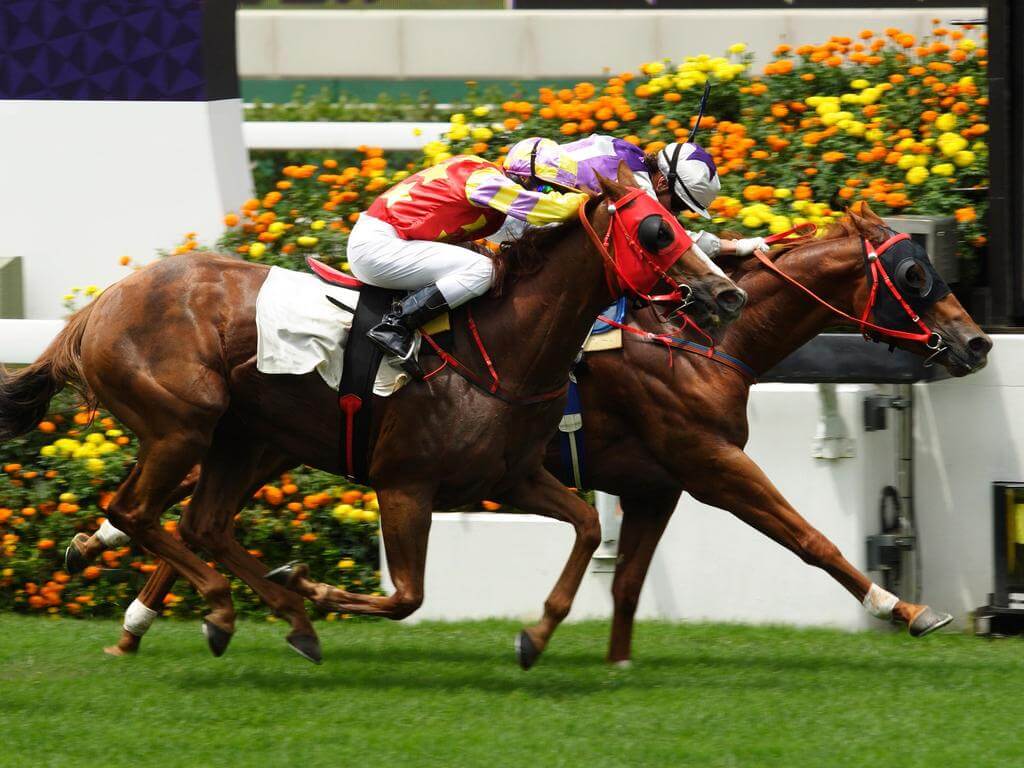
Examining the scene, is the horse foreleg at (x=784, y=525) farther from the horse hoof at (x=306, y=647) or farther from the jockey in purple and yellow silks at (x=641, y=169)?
the horse hoof at (x=306, y=647)

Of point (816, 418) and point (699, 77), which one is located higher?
point (699, 77)

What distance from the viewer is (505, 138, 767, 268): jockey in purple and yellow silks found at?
21.1ft

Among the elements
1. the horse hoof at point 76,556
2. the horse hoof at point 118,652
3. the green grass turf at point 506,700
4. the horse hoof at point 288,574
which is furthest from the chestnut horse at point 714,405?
the horse hoof at point 76,556

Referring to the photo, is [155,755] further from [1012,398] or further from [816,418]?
[1012,398]

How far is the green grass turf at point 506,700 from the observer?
5426mm

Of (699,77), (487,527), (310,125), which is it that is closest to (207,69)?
(310,125)

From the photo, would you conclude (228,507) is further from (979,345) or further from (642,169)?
(979,345)

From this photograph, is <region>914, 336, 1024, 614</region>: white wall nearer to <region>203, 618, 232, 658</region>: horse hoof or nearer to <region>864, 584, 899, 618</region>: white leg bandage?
<region>864, 584, 899, 618</region>: white leg bandage

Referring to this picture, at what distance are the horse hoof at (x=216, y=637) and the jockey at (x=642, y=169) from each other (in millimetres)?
2021

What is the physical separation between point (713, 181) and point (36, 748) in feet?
10.8

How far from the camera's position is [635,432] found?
6883mm

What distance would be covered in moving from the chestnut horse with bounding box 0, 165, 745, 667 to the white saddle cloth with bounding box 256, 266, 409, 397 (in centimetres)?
7

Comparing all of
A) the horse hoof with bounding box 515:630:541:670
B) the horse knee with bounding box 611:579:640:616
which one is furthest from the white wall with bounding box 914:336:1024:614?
the horse hoof with bounding box 515:630:541:670

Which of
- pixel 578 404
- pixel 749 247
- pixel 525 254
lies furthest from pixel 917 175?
pixel 525 254
